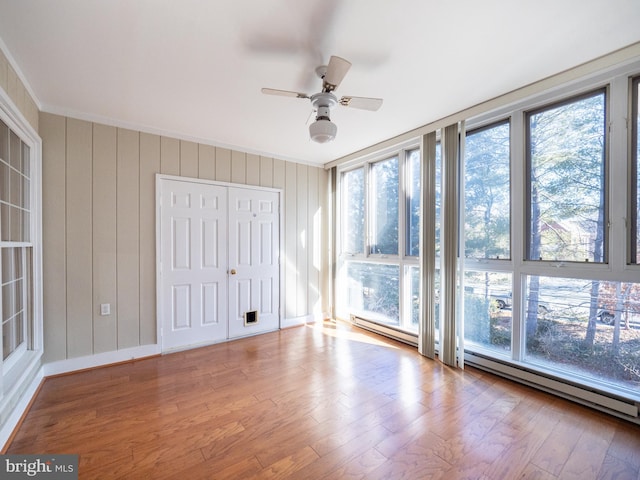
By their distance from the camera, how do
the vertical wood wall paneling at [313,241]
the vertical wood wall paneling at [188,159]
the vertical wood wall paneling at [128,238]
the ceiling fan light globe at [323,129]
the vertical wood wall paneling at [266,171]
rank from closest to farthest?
the ceiling fan light globe at [323,129]
the vertical wood wall paneling at [128,238]
the vertical wood wall paneling at [188,159]
the vertical wood wall paneling at [266,171]
the vertical wood wall paneling at [313,241]

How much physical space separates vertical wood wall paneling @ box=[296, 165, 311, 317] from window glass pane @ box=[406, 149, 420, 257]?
1.61 m

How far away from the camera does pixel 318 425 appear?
6.63 feet

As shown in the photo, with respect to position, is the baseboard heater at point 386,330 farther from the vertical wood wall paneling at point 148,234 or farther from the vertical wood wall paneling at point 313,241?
the vertical wood wall paneling at point 148,234

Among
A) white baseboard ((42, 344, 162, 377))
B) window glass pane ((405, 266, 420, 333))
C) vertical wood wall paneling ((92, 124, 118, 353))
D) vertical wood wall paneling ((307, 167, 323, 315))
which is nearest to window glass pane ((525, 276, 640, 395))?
window glass pane ((405, 266, 420, 333))

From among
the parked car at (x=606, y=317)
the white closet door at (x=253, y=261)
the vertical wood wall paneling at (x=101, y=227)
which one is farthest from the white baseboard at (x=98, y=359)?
the parked car at (x=606, y=317)

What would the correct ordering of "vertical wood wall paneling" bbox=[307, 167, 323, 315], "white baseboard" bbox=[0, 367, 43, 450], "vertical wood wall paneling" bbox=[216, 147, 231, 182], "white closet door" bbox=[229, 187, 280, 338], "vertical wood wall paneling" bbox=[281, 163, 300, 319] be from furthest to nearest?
1. "vertical wood wall paneling" bbox=[307, 167, 323, 315]
2. "vertical wood wall paneling" bbox=[281, 163, 300, 319]
3. "white closet door" bbox=[229, 187, 280, 338]
4. "vertical wood wall paneling" bbox=[216, 147, 231, 182]
5. "white baseboard" bbox=[0, 367, 43, 450]

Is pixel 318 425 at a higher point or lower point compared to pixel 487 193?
lower

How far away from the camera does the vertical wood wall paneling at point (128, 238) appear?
3.06m

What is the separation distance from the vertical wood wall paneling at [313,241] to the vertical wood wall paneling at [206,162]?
1.50 m

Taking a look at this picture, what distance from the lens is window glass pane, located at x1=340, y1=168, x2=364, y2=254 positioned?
14.3 feet

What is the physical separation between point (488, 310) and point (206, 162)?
12.1 feet

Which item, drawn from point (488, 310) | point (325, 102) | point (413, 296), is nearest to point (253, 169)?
point (325, 102)

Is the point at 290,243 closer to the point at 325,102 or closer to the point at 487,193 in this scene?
the point at 325,102

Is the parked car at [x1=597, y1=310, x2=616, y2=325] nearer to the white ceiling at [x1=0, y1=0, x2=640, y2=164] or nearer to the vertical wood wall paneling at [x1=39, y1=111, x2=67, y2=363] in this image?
the white ceiling at [x1=0, y1=0, x2=640, y2=164]
